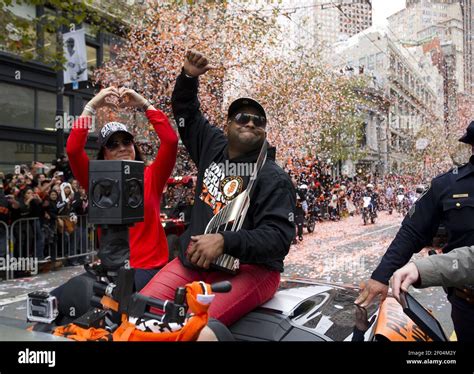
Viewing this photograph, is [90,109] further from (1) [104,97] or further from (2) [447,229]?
(2) [447,229]

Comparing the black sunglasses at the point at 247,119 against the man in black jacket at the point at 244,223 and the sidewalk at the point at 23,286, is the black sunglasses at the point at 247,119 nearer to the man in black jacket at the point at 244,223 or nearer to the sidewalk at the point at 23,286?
the man in black jacket at the point at 244,223

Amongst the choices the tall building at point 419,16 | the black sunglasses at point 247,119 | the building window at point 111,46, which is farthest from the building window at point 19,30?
the black sunglasses at point 247,119

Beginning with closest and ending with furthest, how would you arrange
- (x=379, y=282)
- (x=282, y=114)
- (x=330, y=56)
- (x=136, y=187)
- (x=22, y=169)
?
(x=136, y=187)
(x=379, y=282)
(x=282, y=114)
(x=330, y=56)
(x=22, y=169)

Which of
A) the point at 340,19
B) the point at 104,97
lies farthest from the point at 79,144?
the point at 340,19

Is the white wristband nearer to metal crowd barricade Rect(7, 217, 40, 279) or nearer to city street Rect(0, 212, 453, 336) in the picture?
city street Rect(0, 212, 453, 336)

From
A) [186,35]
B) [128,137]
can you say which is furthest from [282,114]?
[128,137]

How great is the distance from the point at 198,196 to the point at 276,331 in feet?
2.31

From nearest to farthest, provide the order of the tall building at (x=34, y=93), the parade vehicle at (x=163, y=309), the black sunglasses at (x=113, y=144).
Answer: the parade vehicle at (x=163, y=309)
the black sunglasses at (x=113, y=144)
the tall building at (x=34, y=93)

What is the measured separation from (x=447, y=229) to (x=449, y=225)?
4cm

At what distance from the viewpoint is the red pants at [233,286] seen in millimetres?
1592

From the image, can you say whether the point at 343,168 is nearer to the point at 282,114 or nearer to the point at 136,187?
the point at 282,114

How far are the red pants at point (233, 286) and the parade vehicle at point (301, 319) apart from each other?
38 mm

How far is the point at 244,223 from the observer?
175 cm
